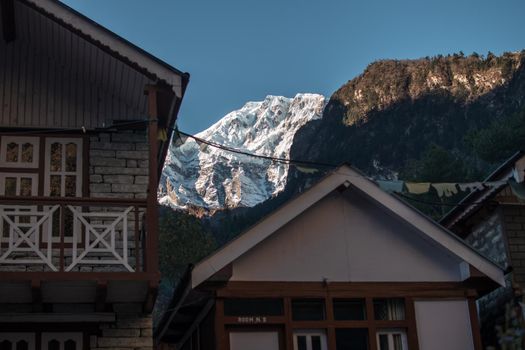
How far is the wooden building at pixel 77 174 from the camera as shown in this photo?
12.6m

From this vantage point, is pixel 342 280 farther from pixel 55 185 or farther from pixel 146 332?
pixel 55 185

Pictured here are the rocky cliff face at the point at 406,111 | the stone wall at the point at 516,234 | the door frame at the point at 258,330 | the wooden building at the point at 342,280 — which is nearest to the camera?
the door frame at the point at 258,330

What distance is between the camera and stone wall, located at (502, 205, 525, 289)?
1745cm

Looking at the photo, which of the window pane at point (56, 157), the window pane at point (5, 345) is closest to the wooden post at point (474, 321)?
the window pane at point (56, 157)

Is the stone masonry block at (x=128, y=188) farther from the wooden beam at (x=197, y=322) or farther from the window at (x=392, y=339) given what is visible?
the window at (x=392, y=339)

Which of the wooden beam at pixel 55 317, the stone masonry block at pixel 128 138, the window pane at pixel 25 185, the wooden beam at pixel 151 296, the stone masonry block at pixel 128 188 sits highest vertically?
the stone masonry block at pixel 128 138

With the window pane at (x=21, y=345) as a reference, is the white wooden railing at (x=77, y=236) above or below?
above

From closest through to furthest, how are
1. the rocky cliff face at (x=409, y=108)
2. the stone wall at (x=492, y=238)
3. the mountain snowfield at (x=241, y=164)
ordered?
the stone wall at (x=492, y=238)
the rocky cliff face at (x=409, y=108)
the mountain snowfield at (x=241, y=164)

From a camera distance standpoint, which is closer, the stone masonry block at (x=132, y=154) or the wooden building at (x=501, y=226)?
the stone masonry block at (x=132, y=154)

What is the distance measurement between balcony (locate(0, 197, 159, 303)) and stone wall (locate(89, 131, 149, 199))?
1.43ft

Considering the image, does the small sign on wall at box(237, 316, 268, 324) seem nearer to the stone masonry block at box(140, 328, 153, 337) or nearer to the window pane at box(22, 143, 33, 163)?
the stone masonry block at box(140, 328, 153, 337)

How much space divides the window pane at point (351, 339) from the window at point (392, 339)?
305 millimetres

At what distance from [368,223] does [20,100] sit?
6449 mm

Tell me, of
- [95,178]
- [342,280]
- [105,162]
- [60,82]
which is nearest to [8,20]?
[60,82]
